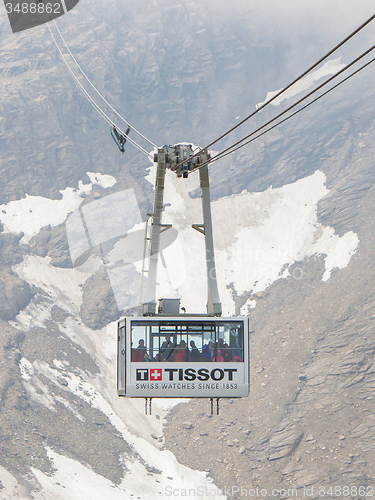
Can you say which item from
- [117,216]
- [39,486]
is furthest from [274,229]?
[39,486]

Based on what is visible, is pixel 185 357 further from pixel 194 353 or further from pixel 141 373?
pixel 141 373

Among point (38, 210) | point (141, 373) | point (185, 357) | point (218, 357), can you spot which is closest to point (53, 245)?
point (38, 210)

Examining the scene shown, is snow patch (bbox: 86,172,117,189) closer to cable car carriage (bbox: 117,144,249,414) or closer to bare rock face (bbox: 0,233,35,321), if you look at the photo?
bare rock face (bbox: 0,233,35,321)

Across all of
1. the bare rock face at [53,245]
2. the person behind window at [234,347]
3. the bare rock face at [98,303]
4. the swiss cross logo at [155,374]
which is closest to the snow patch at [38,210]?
the bare rock face at [53,245]

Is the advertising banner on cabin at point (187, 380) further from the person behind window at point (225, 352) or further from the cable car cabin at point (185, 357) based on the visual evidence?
the person behind window at point (225, 352)

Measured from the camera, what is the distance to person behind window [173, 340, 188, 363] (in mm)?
16375

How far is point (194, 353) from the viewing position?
16.4 meters

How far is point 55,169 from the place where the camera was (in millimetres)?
118562

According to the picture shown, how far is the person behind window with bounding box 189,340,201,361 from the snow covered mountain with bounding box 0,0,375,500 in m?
46.6

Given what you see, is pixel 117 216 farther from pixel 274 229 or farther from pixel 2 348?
pixel 2 348

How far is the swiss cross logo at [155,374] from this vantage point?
1622 centimetres

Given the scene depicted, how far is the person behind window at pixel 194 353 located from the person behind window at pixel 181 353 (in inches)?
5.5

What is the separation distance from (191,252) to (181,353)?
286ft

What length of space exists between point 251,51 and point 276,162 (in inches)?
1927
